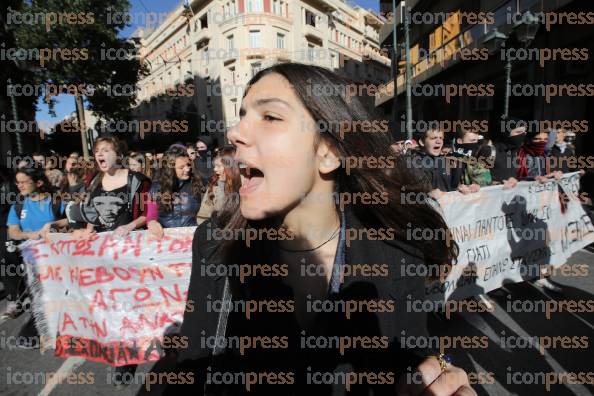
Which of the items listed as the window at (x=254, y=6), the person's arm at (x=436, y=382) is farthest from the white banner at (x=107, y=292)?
the window at (x=254, y=6)

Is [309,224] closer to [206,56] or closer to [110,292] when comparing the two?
[110,292]

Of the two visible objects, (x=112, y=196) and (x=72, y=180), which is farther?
(x=72, y=180)

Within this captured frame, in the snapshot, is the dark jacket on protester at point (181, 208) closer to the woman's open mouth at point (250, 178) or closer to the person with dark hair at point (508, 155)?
the woman's open mouth at point (250, 178)

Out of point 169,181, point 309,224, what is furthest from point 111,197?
point 309,224

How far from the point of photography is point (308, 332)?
4.50 feet

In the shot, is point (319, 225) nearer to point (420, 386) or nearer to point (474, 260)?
point (420, 386)

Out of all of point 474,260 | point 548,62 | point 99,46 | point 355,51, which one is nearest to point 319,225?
point 474,260

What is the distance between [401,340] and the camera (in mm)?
1344

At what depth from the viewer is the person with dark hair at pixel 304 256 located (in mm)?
1258

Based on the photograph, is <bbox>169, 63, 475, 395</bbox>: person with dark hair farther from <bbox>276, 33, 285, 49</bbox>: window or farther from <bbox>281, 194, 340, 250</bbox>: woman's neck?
<bbox>276, 33, 285, 49</bbox>: window

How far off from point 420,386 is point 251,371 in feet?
2.02

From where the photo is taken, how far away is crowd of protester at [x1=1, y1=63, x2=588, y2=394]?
11.7 feet

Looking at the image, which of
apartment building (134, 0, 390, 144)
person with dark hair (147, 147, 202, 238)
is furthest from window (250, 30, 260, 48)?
person with dark hair (147, 147, 202, 238)

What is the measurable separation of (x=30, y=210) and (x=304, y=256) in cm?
430
